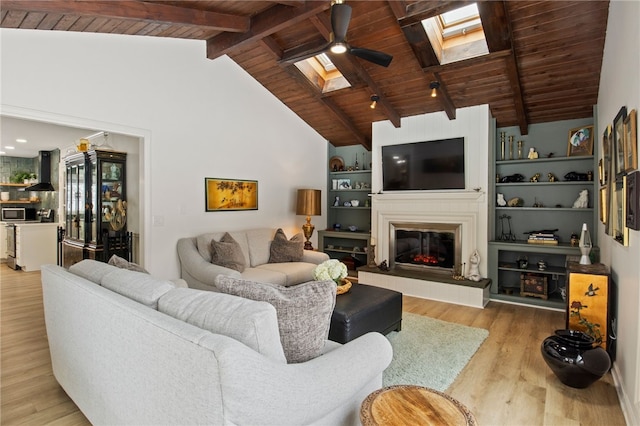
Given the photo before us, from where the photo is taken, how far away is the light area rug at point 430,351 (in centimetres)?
253

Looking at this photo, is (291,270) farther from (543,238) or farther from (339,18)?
(543,238)

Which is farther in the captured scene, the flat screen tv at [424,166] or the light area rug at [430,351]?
the flat screen tv at [424,166]

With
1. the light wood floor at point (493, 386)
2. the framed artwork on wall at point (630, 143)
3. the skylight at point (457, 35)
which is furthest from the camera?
the skylight at point (457, 35)

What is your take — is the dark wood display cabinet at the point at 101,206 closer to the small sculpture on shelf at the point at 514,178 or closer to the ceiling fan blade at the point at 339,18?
the ceiling fan blade at the point at 339,18

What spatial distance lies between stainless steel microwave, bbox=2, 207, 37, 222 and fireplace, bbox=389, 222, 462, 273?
7.96 metres

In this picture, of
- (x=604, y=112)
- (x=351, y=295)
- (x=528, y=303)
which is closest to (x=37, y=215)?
(x=351, y=295)

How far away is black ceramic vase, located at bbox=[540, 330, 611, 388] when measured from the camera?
2.31 meters

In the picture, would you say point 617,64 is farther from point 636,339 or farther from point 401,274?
point 401,274

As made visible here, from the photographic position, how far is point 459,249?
4797 mm

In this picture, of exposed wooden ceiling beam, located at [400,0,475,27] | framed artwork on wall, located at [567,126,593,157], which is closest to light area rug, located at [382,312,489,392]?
framed artwork on wall, located at [567,126,593,157]

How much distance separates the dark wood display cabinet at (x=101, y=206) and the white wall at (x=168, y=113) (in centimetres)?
111

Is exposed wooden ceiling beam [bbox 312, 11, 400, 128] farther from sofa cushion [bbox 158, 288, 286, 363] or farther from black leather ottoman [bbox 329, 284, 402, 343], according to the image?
sofa cushion [bbox 158, 288, 286, 363]

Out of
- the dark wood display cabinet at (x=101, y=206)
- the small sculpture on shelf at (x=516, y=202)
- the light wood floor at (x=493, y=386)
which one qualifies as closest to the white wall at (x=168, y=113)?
the dark wood display cabinet at (x=101, y=206)

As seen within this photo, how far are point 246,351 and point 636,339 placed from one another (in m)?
2.26
